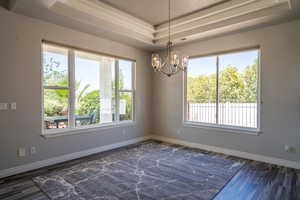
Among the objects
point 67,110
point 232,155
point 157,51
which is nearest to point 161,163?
point 232,155

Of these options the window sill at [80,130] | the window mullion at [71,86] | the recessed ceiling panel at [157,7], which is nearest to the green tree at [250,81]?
the recessed ceiling panel at [157,7]

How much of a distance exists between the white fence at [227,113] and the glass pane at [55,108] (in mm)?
3239

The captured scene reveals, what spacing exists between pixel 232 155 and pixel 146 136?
2.56 m

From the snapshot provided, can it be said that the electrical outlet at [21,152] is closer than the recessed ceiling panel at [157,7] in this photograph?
Yes

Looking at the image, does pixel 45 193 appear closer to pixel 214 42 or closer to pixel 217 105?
pixel 217 105

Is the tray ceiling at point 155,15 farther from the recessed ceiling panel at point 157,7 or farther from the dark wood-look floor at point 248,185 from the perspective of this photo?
the dark wood-look floor at point 248,185

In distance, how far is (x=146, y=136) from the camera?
18.5 feet

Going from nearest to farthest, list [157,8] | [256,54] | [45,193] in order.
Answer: [45,193]
[157,8]
[256,54]

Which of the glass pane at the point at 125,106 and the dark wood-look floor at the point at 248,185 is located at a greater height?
the glass pane at the point at 125,106

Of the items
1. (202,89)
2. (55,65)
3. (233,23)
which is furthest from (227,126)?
(55,65)

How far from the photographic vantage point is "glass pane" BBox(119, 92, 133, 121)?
4.97 metres

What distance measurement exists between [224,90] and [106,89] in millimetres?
3056

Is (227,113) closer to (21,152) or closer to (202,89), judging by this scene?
(202,89)

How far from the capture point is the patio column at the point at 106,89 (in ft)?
15.0
